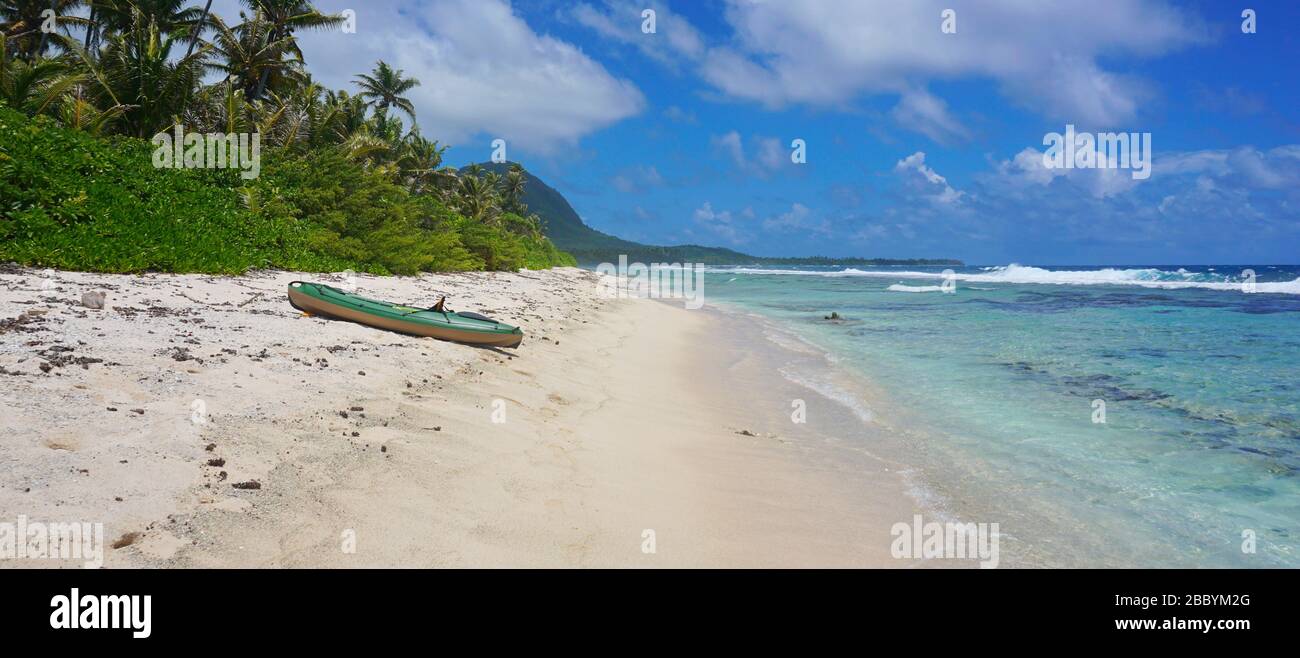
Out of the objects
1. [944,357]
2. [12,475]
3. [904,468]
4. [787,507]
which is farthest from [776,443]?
[944,357]

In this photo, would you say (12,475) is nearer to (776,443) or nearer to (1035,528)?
(776,443)

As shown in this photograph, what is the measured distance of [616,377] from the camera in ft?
36.6

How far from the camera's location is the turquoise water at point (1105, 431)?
578cm

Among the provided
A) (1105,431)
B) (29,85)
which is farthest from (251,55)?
(1105,431)

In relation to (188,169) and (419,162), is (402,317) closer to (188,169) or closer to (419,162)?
(188,169)

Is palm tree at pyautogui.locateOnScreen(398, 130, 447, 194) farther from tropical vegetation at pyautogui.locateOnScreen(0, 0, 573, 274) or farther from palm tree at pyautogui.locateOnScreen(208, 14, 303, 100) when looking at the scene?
palm tree at pyautogui.locateOnScreen(208, 14, 303, 100)

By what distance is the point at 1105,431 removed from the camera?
8961mm

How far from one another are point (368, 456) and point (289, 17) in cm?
3327

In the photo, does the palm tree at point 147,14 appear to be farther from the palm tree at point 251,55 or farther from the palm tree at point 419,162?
the palm tree at point 419,162

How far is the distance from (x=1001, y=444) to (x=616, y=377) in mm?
5702

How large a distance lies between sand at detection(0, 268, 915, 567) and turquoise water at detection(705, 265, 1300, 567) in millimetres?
1366

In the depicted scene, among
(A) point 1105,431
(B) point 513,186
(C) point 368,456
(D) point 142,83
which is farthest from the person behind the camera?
(B) point 513,186

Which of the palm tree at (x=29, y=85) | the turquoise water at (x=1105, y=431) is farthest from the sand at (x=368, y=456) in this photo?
the palm tree at (x=29, y=85)

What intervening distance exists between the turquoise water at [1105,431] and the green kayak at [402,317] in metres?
5.83
